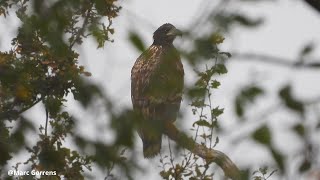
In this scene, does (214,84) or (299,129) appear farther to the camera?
(214,84)

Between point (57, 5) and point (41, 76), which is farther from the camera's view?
point (41, 76)

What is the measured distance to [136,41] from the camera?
1884mm

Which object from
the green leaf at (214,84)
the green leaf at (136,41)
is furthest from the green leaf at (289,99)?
the green leaf at (214,84)

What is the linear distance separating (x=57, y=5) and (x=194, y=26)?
396mm

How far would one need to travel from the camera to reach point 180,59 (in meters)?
1.91

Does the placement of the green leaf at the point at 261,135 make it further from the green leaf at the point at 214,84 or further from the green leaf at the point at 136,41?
the green leaf at the point at 214,84

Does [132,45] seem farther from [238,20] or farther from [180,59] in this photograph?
[238,20]

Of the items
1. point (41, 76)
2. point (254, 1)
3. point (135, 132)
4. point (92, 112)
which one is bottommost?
point (135, 132)

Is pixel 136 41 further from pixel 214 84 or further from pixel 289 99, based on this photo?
pixel 214 84

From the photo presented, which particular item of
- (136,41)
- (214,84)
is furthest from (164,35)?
(136,41)

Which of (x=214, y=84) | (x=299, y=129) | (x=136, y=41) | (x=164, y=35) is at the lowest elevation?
(x=299, y=129)

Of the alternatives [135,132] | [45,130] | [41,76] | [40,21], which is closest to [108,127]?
[135,132]

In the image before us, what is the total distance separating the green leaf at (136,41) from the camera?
1.88 meters

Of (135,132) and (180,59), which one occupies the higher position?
(180,59)
